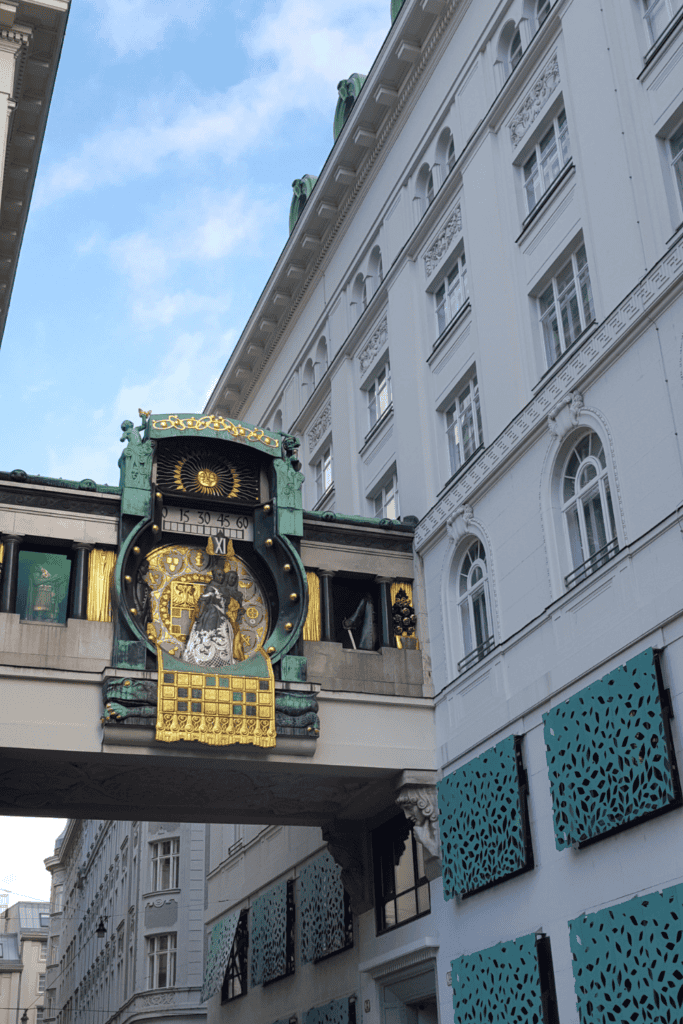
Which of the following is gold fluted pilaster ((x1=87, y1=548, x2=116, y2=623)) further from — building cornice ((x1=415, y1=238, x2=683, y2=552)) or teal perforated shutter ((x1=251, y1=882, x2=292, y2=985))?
teal perforated shutter ((x1=251, y1=882, x2=292, y2=985))

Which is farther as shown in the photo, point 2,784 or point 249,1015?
point 249,1015

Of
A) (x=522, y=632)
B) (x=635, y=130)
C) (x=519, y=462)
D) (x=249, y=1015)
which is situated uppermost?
(x=635, y=130)

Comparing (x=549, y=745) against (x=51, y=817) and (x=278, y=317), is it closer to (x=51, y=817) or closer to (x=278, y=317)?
(x=51, y=817)

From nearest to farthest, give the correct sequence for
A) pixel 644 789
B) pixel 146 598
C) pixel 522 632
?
1. pixel 644 789
2. pixel 522 632
3. pixel 146 598

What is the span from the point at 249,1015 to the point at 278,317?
19.9 meters

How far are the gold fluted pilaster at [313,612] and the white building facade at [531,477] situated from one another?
2.09m

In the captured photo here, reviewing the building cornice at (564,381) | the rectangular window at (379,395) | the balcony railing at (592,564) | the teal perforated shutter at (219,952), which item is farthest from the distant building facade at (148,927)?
the balcony railing at (592,564)

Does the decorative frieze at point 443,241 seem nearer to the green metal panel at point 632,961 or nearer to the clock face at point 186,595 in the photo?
the clock face at point 186,595

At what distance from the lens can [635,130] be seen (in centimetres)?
1806

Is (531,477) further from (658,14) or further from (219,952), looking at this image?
(219,952)

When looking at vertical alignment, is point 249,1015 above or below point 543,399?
below

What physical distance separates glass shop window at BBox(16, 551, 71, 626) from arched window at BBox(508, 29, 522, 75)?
13.2 meters

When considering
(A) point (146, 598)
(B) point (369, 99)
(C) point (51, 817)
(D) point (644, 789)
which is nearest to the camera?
(D) point (644, 789)

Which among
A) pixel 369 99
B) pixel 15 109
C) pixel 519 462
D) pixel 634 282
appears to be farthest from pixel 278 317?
pixel 634 282
